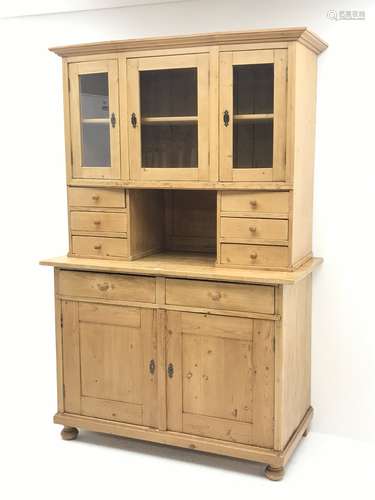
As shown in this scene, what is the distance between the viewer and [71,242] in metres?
3.07

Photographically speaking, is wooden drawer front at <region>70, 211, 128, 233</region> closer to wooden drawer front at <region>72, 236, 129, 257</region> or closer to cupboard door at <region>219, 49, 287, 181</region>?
wooden drawer front at <region>72, 236, 129, 257</region>

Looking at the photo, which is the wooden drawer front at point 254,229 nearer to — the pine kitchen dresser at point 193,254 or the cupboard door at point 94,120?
the pine kitchen dresser at point 193,254

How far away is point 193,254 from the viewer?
3152 mm

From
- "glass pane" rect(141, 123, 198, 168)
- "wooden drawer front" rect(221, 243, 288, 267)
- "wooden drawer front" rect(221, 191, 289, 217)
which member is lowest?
"wooden drawer front" rect(221, 243, 288, 267)

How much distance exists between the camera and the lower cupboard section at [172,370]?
2.72 meters

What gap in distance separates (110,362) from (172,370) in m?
0.30

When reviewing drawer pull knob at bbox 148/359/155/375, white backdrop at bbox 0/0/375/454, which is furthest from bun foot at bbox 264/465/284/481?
drawer pull knob at bbox 148/359/155/375

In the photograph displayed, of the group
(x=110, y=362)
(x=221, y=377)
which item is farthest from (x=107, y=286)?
(x=221, y=377)

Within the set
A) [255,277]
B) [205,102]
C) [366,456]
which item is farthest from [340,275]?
[205,102]

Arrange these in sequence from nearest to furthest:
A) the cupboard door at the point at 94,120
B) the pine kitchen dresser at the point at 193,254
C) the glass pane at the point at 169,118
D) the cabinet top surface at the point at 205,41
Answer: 1. the cabinet top surface at the point at 205,41
2. the pine kitchen dresser at the point at 193,254
3. the glass pane at the point at 169,118
4. the cupboard door at the point at 94,120

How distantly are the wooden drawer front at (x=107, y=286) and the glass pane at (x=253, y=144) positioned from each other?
0.63 metres

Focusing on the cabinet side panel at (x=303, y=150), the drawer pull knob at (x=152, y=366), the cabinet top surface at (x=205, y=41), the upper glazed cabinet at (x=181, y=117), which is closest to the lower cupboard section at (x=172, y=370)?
the drawer pull knob at (x=152, y=366)

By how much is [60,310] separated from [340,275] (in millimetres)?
1264

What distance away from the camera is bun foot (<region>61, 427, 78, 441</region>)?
10.1ft
